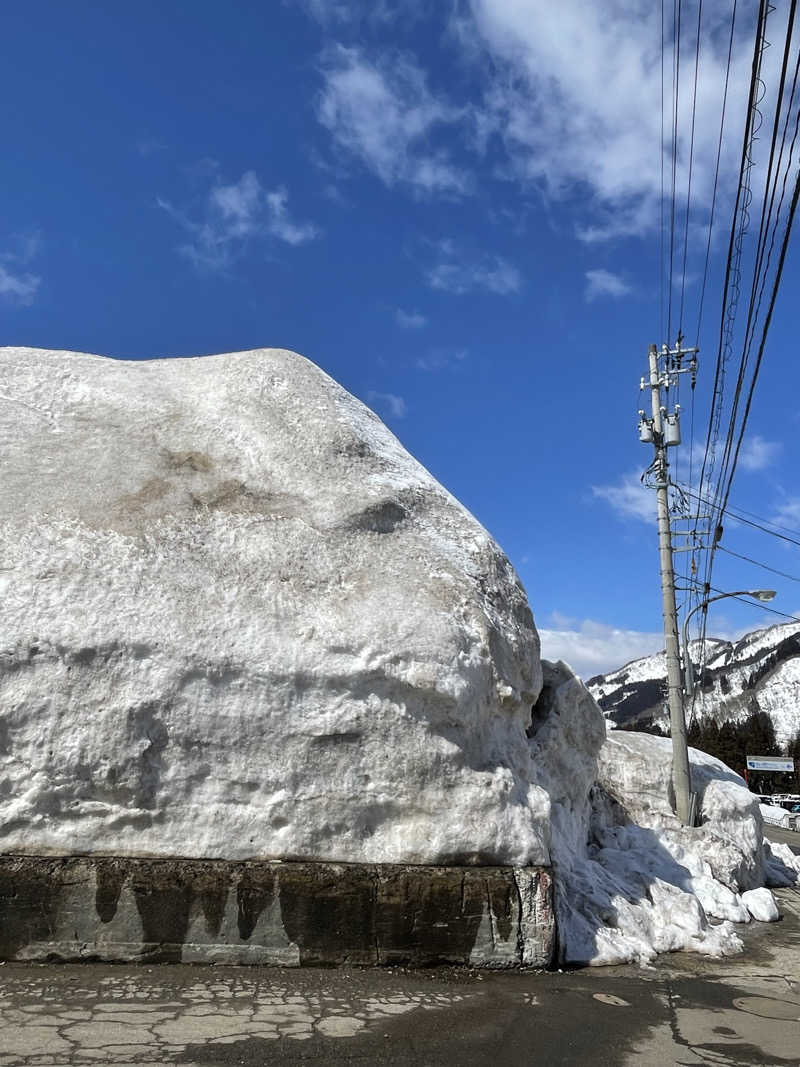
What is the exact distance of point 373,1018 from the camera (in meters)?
4.82

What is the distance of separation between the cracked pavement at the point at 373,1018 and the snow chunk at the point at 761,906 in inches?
158

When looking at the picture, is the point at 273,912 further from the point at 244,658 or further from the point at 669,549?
the point at 669,549

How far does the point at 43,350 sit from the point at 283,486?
3143 mm

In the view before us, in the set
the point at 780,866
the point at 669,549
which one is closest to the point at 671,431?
the point at 669,549

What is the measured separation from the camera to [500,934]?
6.01 m

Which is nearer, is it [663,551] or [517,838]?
[517,838]

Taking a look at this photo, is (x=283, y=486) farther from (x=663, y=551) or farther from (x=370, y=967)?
(x=663, y=551)

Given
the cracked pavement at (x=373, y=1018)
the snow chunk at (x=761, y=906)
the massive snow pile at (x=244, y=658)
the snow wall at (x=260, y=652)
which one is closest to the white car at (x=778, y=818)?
the snow chunk at (x=761, y=906)

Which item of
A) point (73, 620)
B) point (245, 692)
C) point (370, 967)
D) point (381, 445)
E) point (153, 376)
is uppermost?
point (153, 376)

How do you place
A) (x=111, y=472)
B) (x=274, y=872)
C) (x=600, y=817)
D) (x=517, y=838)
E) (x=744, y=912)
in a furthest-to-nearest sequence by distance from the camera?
1. (x=600, y=817)
2. (x=744, y=912)
3. (x=111, y=472)
4. (x=517, y=838)
5. (x=274, y=872)

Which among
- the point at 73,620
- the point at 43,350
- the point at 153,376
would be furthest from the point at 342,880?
the point at 43,350

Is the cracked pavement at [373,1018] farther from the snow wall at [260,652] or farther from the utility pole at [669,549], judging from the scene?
the utility pole at [669,549]

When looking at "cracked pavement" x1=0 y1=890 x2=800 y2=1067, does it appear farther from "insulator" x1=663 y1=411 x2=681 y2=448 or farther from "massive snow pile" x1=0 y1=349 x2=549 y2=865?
"insulator" x1=663 y1=411 x2=681 y2=448

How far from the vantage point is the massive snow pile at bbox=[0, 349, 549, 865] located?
18.9ft
